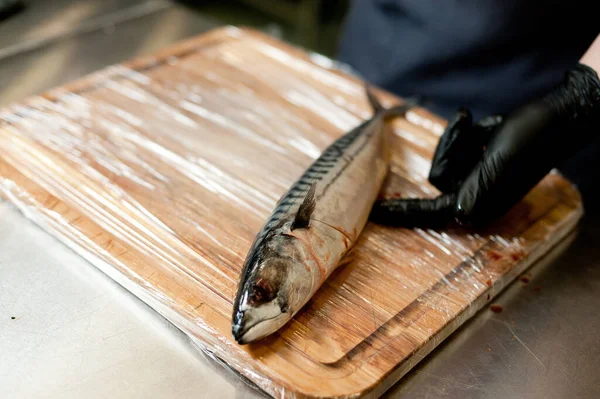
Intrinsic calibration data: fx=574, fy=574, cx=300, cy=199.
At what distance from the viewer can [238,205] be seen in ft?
5.51

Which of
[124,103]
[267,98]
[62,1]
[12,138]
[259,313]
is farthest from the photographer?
[62,1]

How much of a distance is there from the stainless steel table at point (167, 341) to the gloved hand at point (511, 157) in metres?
0.26

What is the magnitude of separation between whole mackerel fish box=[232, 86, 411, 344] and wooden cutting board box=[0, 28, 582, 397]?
0.07m

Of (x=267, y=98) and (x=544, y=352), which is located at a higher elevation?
(x=544, y=352)

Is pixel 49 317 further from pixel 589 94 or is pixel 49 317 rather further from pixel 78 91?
pixel 589 94

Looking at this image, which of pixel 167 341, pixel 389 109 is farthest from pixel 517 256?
pixel 167 341

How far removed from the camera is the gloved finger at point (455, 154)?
68.3 inches

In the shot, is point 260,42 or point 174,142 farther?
point 260,42

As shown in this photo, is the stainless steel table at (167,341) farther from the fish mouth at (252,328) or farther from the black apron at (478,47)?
the black apron at (478,47)

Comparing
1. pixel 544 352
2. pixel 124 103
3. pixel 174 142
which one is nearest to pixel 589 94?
pixel 544 352

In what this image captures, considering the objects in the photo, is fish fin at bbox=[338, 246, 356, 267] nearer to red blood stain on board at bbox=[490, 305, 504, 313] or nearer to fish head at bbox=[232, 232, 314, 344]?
fish head at bbox=[232, 232, 314, 344]

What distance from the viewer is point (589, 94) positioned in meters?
1.66

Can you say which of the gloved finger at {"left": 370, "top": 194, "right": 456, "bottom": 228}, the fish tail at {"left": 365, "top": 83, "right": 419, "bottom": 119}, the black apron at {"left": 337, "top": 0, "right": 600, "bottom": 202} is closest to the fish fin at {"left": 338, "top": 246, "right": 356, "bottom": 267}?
the gloved finger at {"left": 370, "top": 194, "right": 456, "bottom": 228}

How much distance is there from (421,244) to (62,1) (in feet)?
6.83
